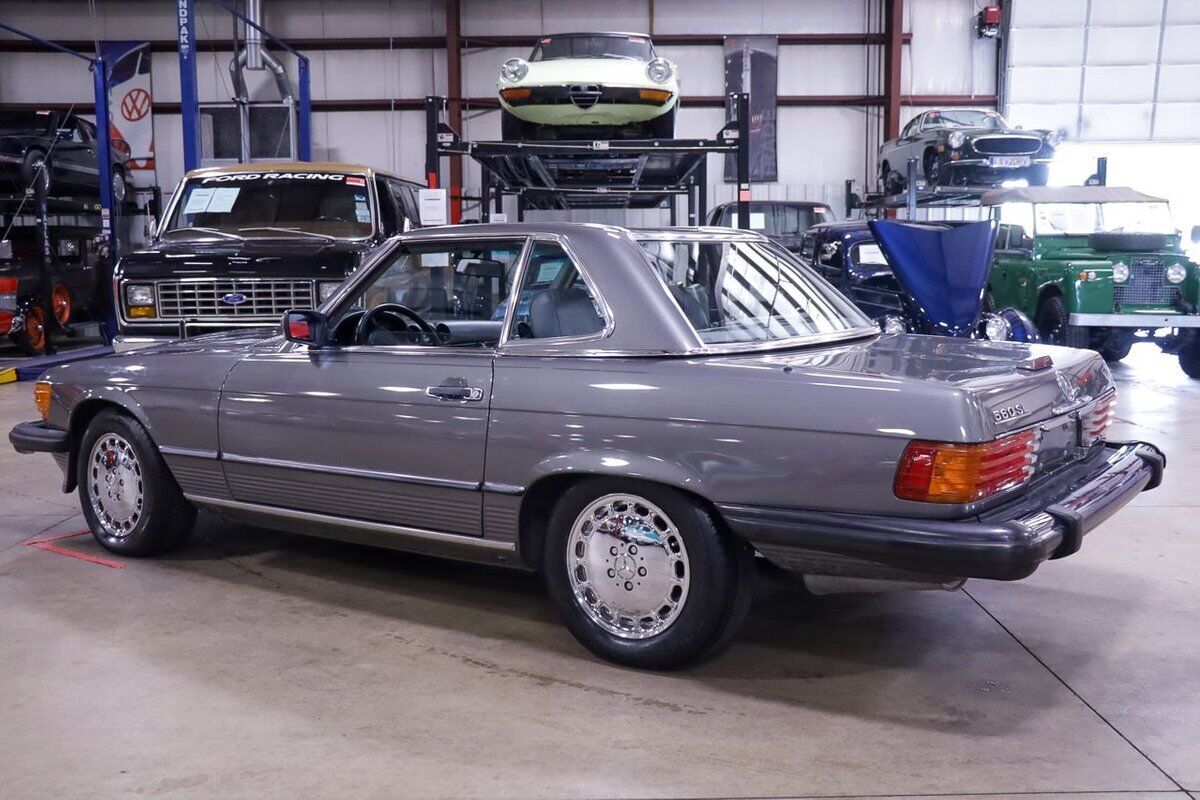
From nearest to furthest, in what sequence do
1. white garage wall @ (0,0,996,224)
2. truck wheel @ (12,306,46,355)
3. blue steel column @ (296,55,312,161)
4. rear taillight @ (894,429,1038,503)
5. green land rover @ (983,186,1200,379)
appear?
rear taillight @ (894,429,1038,503)
green land rover @ (983,186,1200,379)
truck wheel @ (12,306,46,355)
blue steel column @ (296,55,312,161)
white garage wall @ (0,0,996,224)

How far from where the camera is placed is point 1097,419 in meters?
3.78

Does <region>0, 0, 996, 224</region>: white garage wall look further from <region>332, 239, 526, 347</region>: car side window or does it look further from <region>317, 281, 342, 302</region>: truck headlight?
<region>332, 239, 526, 347</region>: car side window

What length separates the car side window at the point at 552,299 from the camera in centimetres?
358

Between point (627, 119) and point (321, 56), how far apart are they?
11407 millimetres

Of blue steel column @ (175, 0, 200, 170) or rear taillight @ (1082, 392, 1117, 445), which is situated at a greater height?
blue steel column @ (175, 0, 200, 170)

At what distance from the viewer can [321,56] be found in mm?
18688

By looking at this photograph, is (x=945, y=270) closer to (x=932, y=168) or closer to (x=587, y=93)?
(x=587, y=93)

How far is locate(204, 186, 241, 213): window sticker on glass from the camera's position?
26.2 feet

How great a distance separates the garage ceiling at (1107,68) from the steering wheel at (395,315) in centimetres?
1637

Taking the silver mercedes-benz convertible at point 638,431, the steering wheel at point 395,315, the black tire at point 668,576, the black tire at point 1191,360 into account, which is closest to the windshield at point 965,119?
the black tire at point 1191,360

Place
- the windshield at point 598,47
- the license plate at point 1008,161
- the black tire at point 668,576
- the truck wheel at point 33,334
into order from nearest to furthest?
the black tire at point 668,576, the windshield at point 598,47, the truck wheel at point 33,334, the license plate at point 1008,161

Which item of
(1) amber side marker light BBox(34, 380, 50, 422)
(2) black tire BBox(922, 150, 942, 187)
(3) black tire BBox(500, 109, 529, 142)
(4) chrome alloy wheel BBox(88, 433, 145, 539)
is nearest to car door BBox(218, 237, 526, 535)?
(4) chrome alloy wheel BBox(88, 433, 145, 539)

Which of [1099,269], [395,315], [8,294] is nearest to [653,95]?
[1099,269]

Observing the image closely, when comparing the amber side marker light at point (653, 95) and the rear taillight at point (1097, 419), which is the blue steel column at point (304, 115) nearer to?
the amber side marker light at point (653, 95)
